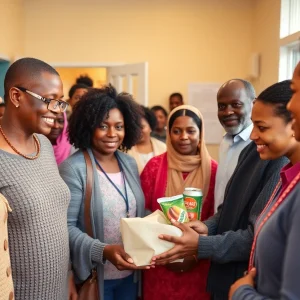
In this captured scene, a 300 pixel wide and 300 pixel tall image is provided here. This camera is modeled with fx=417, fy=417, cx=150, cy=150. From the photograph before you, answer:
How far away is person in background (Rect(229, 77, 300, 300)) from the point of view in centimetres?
88

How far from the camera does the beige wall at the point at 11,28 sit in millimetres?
4438

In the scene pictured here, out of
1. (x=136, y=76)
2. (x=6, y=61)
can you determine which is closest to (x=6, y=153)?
(x=6, y=61)

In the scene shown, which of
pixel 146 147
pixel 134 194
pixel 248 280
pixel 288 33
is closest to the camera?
pixel 248 280

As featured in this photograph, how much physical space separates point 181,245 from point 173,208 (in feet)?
0.48

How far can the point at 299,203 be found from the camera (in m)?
0.89

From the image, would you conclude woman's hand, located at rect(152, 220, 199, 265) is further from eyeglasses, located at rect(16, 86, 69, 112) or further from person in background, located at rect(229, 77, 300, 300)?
eyeglasses, located at rect(16, 86, 69, 112)

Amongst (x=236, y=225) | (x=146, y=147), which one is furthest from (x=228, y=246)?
(x=146, y=147)

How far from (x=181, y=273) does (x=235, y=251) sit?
53cm

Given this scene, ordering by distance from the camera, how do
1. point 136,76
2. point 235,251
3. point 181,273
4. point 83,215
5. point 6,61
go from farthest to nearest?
point 136,76, point 6,61, point 181,273, point 83,215, point 235,251

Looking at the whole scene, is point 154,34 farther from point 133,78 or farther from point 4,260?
point 4,260

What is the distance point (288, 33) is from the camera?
424cm

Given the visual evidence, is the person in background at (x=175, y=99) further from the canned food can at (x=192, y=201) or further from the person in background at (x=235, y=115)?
the canned food can at (x=192, y=201)

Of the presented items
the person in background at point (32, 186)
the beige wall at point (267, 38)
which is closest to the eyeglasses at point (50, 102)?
the person in background at point (32, 186)

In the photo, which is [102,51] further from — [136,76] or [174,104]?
[174,104]
